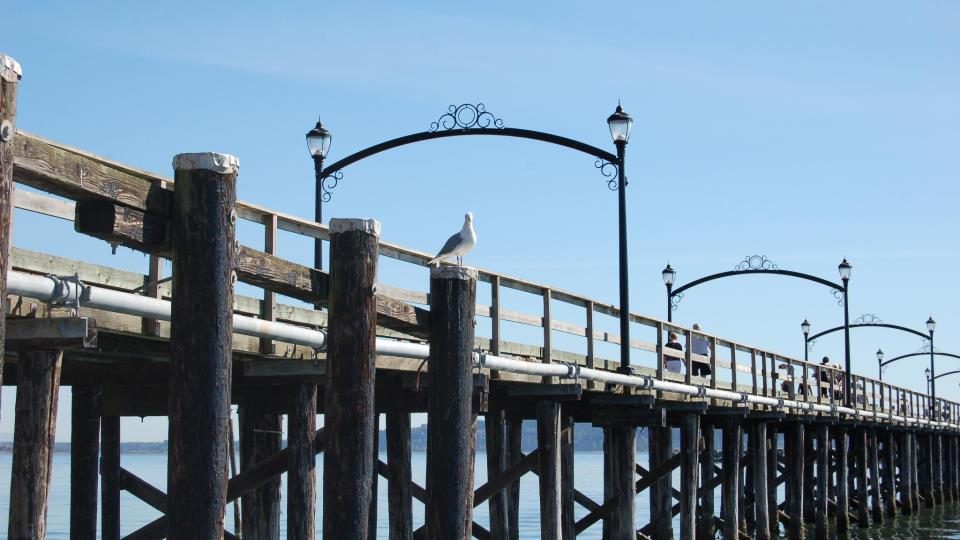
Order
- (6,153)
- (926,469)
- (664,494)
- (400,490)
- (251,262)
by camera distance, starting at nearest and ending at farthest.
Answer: (6,153), (251,262), (400,490), (664,494), (926,469)

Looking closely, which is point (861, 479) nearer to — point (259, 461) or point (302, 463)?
point (259, 461)

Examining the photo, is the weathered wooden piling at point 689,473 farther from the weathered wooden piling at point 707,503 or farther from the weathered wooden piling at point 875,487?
the weathered wooden piling at point 875,487

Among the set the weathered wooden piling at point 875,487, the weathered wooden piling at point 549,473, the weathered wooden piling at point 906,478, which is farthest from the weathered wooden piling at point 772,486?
the weathered wooden piling at point 549,473

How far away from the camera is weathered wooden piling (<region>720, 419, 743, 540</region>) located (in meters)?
26.3

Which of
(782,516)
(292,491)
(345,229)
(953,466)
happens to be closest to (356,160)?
(292,491)

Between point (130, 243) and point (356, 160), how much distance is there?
11.7 metres

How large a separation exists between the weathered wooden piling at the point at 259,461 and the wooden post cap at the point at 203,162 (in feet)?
20.9

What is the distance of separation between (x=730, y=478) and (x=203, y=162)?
20057mm

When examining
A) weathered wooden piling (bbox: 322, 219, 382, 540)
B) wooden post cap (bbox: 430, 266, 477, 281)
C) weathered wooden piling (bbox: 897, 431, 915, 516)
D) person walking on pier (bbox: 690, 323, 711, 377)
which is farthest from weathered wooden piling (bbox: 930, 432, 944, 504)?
weathered wooden piling (bbox: 322, 219, 382, 540)

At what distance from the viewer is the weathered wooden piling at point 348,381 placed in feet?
31.0

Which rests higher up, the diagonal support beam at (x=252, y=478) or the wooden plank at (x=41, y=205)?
the wooden plank at (x=41, y=205)

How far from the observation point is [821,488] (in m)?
34.4

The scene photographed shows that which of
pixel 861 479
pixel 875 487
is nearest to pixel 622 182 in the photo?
pixel 861 479

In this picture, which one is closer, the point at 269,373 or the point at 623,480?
the point at 269,373
